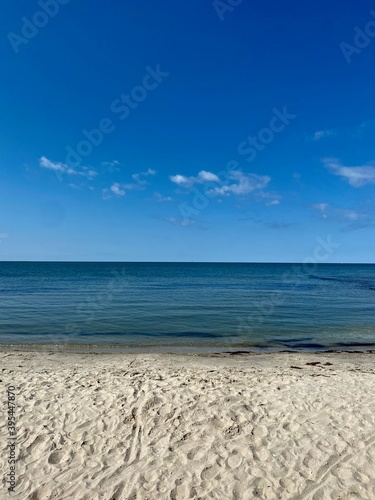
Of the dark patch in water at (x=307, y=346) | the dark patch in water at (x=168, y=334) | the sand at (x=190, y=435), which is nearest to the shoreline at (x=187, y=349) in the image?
the dark patch in water at (x=307, y=346)

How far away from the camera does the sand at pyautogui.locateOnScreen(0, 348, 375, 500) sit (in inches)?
234

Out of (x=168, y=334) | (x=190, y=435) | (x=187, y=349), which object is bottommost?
(x=187, y=349)

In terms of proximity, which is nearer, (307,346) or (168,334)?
(307,346)

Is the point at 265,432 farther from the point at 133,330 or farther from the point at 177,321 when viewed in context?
the point at 177,321

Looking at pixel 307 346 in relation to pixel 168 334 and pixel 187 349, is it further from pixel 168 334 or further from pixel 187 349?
pixel 168 334

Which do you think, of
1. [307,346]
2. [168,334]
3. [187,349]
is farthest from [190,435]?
[168,334]

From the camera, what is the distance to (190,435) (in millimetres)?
7371

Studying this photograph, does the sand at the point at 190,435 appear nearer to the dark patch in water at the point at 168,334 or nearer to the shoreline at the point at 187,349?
the shoreline at the point at 187,349

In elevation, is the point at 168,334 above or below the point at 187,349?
above

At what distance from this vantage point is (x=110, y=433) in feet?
24.5

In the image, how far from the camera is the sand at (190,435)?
5934 mm

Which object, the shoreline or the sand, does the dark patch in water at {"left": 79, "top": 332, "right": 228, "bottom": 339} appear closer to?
the shoreline

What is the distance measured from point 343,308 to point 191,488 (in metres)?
29.7

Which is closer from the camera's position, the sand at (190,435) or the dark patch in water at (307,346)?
the sand at (190,435)
